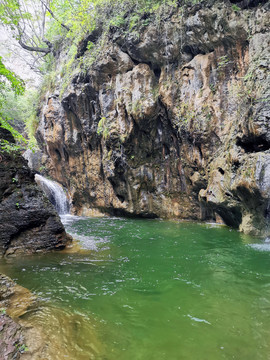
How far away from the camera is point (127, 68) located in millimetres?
14711

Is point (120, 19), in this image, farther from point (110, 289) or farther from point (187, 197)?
point (110, 289)

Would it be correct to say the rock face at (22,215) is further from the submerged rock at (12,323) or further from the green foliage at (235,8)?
the green foliage at (235,8)

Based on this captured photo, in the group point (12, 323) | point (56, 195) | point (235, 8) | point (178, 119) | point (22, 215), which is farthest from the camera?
point (56, 195)

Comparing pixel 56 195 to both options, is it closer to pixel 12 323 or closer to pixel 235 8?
pixel 235 8

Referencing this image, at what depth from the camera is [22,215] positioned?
7.16m

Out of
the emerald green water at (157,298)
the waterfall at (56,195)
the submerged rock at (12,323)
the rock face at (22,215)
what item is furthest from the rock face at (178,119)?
the submerged rock at (12,323)

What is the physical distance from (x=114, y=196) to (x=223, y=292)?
39.7 ft

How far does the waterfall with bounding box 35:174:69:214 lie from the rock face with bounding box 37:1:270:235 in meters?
0.89

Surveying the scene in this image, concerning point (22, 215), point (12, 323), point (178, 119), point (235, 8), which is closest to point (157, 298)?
point (12, 323)

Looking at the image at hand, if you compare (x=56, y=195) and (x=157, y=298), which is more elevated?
(x=56, y=195)

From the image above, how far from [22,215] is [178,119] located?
365 inches

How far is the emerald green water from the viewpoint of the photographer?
289 centimetres

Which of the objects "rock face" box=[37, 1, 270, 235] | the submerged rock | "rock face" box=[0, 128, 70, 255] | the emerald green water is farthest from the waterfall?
the submerged rock

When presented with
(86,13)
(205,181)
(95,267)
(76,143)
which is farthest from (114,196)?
(86,13)
